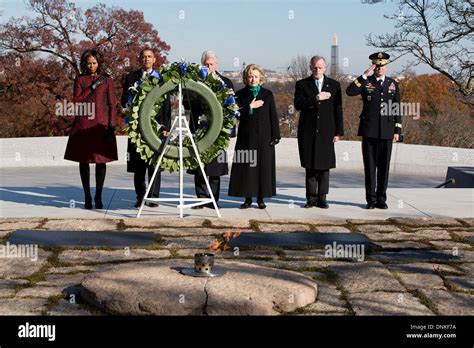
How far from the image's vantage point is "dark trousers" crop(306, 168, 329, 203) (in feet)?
33.1

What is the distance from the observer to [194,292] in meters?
5.41

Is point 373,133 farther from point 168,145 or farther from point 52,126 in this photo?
point 52,126

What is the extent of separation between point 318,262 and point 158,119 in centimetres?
339

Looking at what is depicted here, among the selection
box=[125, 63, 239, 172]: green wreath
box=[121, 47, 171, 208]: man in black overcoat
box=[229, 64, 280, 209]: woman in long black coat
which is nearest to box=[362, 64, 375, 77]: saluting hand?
box=[229, 64, 280, 209]: woman in long black coat

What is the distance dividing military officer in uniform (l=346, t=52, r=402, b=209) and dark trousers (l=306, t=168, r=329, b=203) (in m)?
0.53

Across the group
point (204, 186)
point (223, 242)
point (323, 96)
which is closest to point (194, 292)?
point (223, 242)

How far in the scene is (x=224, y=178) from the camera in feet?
63.0

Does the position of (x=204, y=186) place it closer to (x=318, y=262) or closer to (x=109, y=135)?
(x=109, y=135)

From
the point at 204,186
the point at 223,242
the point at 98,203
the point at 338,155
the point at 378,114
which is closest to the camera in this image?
the point at 223,242

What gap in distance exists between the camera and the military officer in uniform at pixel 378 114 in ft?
32.2

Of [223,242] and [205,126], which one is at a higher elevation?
[205,126]

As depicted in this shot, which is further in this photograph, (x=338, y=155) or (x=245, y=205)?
(x=338, y=155)

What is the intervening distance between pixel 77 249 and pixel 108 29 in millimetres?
19788

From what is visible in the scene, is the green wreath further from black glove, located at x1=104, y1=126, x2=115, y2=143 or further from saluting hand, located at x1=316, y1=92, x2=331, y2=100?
saluting hand, located at x1=316, y1=92, x2=331, y2=100
